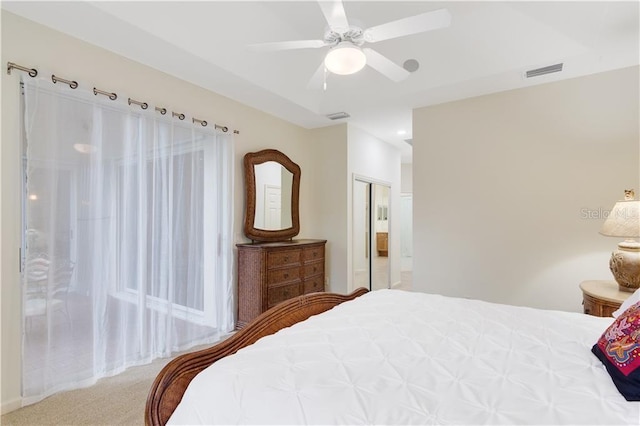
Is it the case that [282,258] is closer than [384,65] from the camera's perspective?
No

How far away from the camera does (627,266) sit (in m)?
2.26

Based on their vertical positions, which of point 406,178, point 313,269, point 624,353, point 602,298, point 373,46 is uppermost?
point 373,46

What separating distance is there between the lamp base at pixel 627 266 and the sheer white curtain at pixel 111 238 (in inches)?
132

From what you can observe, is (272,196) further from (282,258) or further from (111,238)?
(111,238)

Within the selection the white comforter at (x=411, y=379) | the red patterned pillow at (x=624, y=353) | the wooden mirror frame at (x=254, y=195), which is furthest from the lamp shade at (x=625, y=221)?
the wooden mirror frame at (x=254, y=195)

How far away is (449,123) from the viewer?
11.7 feet

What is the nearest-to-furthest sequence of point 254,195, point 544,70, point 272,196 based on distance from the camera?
1. point 544,70
2. point 254,195
3. point 272,196

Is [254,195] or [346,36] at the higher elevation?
[346,36]

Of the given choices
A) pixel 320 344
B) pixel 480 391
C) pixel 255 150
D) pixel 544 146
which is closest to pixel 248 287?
pixel 255 150

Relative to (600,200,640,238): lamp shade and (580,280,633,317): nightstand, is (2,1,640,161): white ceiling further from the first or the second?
(580,280,633,317): nightstand

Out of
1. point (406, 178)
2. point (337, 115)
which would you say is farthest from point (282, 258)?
point (406, 178)

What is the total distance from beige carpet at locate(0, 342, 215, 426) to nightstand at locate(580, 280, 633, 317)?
3.08m

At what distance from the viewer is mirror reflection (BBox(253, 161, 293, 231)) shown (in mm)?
3812

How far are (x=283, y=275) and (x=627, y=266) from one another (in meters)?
2.90
